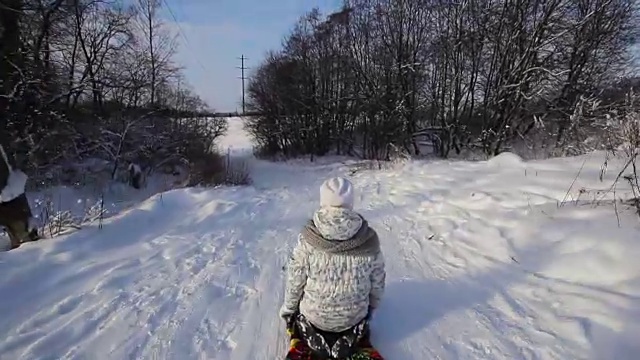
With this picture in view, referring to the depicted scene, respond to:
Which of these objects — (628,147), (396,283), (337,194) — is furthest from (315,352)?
(628,147)

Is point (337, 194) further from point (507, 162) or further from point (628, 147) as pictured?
point (507, 162)

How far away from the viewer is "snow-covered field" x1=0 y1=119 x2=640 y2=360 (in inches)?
129

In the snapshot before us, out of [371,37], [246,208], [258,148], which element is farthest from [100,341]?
[258,148]

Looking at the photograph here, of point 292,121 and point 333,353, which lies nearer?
point 333,353

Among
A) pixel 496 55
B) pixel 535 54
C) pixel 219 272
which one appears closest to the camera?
pixel 219 272

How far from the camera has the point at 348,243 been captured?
3.00 m

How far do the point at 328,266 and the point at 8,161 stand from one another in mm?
5827

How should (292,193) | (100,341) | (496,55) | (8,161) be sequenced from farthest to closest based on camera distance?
(496,55), (292,193), (8,161), (100,341)

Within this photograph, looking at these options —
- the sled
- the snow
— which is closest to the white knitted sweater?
the sled

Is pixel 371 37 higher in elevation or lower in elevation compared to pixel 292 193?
higher

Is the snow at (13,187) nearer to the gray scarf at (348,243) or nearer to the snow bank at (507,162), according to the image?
the gray scarf at (348,243)

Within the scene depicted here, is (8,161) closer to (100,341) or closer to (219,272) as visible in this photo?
(219,272)

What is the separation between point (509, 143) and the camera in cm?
1889

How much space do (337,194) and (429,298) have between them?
1.86 metres
